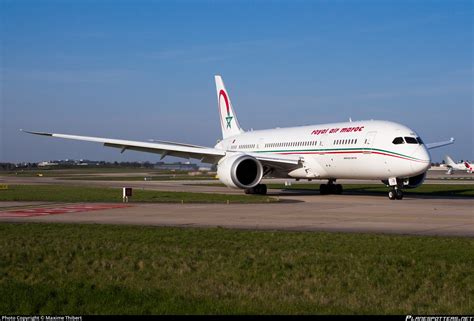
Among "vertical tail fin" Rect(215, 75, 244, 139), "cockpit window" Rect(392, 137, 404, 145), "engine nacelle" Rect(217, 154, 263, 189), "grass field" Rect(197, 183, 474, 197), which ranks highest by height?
"vertical tail fin" Rect(215, 75, 244, 139)

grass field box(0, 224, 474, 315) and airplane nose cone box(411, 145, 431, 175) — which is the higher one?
airplane nose cone box(411, 145, 431, 175)

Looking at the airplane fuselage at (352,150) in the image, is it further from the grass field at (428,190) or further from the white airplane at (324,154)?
the grass field at (428,190)

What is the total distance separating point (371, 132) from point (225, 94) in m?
18.5

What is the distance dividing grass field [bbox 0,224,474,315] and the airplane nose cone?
48.2 ft

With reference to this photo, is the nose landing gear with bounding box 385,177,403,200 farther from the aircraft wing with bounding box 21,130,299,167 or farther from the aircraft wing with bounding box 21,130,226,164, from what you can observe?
the aircraft wing with bounding box 21,130,226,164

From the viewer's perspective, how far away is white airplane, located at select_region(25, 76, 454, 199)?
28.9 meters

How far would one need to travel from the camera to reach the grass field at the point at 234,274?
26.3 feet

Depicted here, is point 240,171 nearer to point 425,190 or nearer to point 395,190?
point 395,190

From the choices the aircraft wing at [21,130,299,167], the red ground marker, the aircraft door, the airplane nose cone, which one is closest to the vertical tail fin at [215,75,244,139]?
the aircraft wing at [21,130,299,167]

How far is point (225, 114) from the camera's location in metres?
47.6

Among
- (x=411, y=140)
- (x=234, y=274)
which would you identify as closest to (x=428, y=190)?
(x=411, y=140)

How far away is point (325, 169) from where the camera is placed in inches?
1339

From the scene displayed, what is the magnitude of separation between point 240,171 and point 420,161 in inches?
391

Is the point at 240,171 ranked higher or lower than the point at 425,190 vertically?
higher
